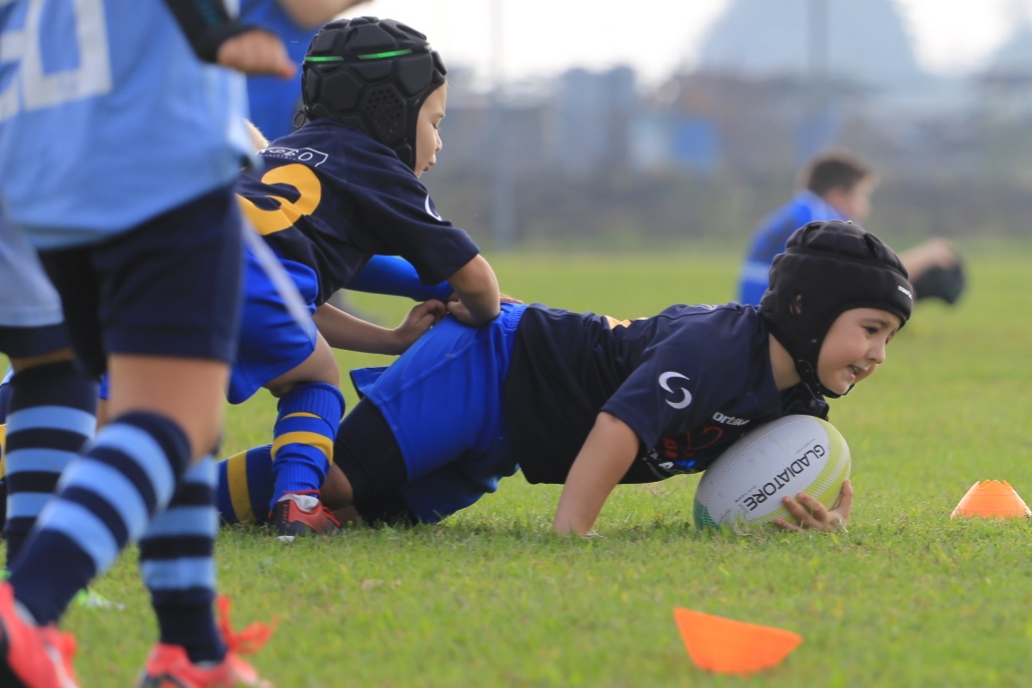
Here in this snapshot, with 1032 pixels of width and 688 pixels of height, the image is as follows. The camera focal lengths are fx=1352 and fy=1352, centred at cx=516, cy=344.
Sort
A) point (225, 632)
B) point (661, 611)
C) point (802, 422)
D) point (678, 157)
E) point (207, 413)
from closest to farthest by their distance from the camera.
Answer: point (207, 413) → point (225, 632) → point (661, 611) → point (802, 422) → point (678, 157)

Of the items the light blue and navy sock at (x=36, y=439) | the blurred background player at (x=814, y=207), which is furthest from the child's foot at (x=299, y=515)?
the blurred background player at (x=814, y=207)

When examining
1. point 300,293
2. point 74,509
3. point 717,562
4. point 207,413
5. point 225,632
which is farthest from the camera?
point 300,293

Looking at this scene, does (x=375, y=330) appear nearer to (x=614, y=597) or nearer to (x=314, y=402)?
(x=314, y=402)

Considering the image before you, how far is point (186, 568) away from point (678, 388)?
164cm

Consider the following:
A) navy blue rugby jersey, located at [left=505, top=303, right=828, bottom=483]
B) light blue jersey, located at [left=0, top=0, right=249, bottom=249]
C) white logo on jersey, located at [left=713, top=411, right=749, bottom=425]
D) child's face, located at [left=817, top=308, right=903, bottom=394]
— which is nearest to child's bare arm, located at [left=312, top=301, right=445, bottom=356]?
navy blue rugby jersey, located at [left=505, top=303, right=828, bottom=483]

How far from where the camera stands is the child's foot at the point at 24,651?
1928 mm

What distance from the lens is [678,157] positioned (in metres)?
32.8

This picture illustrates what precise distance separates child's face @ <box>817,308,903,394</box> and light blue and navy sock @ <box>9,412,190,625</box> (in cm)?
209

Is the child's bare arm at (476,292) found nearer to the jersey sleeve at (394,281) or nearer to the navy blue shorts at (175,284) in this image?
the jersey sleeve at (394,281)

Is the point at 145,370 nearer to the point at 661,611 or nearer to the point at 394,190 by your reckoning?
the point at 661,611

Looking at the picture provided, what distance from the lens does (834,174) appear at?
10492mm

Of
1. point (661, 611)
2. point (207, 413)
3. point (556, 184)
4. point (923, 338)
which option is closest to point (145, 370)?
point (207, 413)

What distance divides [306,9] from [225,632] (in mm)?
1060

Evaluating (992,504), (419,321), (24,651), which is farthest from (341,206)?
(992,504)
